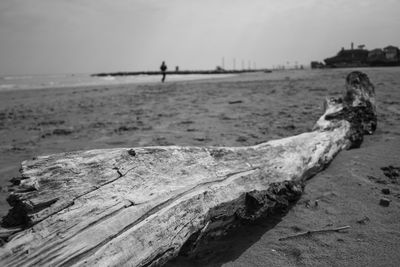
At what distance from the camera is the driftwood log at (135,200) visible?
1.27m

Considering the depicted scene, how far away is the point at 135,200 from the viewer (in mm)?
1561

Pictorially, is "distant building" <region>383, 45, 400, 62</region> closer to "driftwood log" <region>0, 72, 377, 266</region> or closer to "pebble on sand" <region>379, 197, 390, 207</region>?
"pebble on sand" <region>379, 197, 390, 207</region>

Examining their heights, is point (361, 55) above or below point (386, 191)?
above

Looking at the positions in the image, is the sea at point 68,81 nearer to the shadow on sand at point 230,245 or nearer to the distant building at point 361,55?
the shadow on sand at point 230,245

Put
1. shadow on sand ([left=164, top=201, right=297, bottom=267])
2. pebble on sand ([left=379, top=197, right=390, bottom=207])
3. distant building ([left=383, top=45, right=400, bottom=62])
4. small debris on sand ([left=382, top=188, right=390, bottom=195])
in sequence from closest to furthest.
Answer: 1. shadow on sand ([left=164, top=201, right=297, bottom=267])
2. pebble on sand ([left=379, top=197, right=390, bottom=207])
3. small debris on sand ([left=382, top=188, right=390, bottom=195])
4. distant building ([left=383, top=45, right=400, bottom=62])

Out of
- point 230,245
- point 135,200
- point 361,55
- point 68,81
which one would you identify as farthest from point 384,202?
point 361,55

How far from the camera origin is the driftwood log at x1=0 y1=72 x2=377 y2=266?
4.17 feet

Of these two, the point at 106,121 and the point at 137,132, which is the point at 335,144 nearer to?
the point at 137,132

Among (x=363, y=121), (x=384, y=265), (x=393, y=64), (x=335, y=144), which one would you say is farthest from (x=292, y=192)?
(x=393, y=64)

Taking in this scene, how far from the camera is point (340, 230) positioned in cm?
201

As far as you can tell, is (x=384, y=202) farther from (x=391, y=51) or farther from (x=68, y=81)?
(x=391, y=51)

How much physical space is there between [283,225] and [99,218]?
1.43 m

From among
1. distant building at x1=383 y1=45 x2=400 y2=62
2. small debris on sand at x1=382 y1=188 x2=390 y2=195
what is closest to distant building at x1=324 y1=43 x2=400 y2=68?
distant building at x1=383 y1=45 x2=400 y2=62

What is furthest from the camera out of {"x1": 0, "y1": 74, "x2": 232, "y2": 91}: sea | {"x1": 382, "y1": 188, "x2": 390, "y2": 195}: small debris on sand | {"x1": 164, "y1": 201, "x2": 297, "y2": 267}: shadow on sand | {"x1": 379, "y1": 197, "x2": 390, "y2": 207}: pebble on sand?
{"x1": 0, "y1": 74, "x2": 232, "y2": 91}: sea
